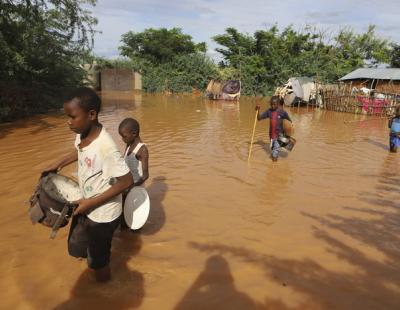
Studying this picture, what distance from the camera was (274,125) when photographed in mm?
7836

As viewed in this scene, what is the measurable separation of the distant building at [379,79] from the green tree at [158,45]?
14059mm

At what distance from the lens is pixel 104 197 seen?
2.76 metres

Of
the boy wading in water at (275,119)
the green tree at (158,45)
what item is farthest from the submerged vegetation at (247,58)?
the boy wading in water at (275,119)

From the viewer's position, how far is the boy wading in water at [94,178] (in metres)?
2.71

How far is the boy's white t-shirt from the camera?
9.10 feet

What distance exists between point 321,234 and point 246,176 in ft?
8.65

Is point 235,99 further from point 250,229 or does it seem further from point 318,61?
point 250,229

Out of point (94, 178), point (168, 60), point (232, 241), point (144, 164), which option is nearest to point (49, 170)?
point (94, 178)

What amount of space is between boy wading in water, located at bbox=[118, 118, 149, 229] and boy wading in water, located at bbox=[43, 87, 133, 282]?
1016 mm

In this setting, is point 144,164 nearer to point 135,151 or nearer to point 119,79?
point 135,151

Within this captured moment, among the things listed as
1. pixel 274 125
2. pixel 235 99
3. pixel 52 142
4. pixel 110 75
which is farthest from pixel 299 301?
pixel 110 75

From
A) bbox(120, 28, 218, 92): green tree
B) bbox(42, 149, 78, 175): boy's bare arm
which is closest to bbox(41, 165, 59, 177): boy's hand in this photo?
bbox(42, 149, 78, 175): boy's bare arm

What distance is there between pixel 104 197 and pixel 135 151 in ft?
4.64

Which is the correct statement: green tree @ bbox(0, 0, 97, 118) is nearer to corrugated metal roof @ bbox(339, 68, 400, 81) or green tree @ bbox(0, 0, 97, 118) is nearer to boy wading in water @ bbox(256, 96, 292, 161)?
boy wading in water @ bbox(256, 96, 292, 161)
